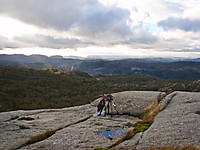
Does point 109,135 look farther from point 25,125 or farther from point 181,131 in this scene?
point 25,125

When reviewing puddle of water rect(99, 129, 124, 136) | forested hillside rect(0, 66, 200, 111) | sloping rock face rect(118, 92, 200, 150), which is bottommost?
forested hillside rect(0, 66, 200, 111)

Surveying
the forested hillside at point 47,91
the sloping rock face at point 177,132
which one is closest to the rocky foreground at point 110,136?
the sloping rock face at point 177,132

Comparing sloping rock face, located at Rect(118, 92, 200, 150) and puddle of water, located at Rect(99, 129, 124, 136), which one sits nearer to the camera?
sloping rock face, located at Rect(118, 92, 200, 150)

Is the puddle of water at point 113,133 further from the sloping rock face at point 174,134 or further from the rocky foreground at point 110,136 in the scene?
the sloping rock face at point 174,134

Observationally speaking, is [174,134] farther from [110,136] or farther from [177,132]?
[110,136]

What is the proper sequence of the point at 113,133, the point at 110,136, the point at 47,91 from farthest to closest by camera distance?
the point at 47,91 → the point at 113,133 → the point at 110,136

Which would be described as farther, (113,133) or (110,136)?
(113,133)

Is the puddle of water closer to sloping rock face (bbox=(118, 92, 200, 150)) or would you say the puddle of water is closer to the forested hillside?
sloping rock face (bbox=(118, 92, 200, 150))


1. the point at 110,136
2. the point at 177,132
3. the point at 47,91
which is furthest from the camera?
the point at 47,91

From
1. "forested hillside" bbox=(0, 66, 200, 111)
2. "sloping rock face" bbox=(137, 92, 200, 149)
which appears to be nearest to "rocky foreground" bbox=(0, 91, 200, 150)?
"sloping rock face" bbox=(137, 92, 200, 149)

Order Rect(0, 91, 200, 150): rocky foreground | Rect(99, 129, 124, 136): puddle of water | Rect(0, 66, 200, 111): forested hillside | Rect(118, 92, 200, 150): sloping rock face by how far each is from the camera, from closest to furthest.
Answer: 1. Rect(118, 92, 200, 150): sloping rock face
2. Rect(0, 91, 200, 150): rocky foreground
3. Rect(99, 129, 124, 136): puddle of water
4. Rect(0, 66, 200, 111): forested hillside

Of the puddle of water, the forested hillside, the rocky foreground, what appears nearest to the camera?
the rocky foreground

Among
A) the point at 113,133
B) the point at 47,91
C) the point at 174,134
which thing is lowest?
the point at 47,91

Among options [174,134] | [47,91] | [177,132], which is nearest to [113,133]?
[174,134]
